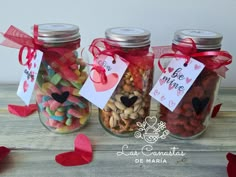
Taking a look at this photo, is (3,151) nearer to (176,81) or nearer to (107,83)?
(107,83)

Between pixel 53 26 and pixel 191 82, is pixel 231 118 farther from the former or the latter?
pixel 53 26

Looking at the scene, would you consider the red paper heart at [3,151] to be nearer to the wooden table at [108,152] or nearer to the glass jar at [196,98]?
the wooden table at [108,152]

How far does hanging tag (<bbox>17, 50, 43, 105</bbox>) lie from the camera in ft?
1.51

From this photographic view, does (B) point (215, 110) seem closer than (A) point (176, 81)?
No

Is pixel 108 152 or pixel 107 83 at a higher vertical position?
pixel 107 83

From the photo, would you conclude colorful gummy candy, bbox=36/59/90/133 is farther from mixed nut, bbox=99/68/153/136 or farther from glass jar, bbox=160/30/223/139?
glass jar, bbox=160/30/223/139

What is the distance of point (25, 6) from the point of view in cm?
64

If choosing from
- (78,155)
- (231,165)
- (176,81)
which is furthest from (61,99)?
(231,165)

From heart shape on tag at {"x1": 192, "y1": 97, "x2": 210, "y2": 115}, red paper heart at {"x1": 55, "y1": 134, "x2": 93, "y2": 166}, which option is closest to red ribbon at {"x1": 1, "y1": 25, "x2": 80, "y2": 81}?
red paper heart at {"x1": 55, "y1": 134, "x2": 93, "y2": 166}

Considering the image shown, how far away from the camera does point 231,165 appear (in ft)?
1.38

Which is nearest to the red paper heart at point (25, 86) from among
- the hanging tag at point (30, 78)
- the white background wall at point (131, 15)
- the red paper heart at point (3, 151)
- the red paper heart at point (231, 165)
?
the hanging tag at point (30, 78)

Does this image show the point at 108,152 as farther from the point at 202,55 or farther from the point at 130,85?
the point at 202,55

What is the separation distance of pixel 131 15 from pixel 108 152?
345 millimetres

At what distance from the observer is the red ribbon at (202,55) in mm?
440
